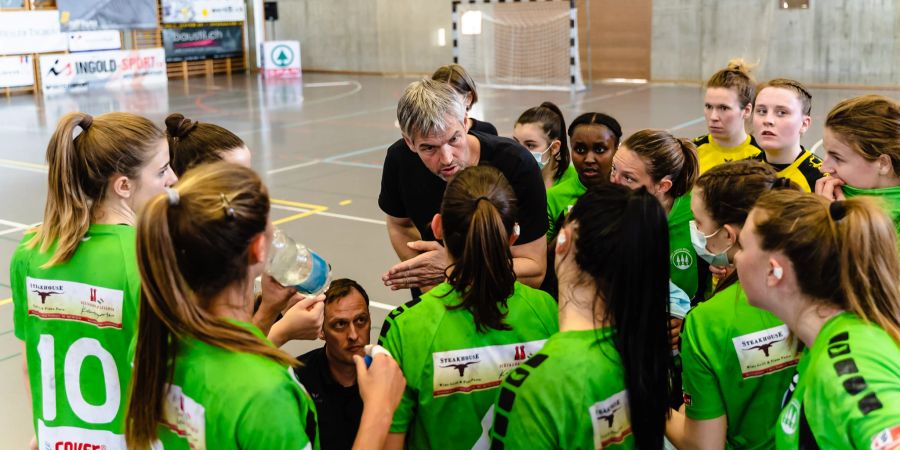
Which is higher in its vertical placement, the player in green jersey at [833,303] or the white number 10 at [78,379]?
the player in green jersey at [833,303]

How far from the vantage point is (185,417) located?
2.18 m

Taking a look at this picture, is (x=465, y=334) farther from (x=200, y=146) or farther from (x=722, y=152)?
(x=722, y=152)

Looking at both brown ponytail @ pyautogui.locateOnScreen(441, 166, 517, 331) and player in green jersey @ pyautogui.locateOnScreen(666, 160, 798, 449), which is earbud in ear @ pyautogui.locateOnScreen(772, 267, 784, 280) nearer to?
player in green jersey @ pyautogui.locateOnScreen(666, 160, 798, 449)


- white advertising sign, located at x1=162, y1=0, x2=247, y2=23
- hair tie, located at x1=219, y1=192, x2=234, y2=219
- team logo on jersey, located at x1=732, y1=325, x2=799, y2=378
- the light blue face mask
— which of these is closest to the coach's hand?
the light blue face mask

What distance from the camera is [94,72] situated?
75.8ft

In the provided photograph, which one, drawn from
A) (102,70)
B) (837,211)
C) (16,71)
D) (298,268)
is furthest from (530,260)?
(102,70)

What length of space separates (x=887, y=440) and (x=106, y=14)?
25.0 m

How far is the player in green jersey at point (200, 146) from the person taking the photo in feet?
12.1

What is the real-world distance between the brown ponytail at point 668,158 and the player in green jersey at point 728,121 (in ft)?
3.78

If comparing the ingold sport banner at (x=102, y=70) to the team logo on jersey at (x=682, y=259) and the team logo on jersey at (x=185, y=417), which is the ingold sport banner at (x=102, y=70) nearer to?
the team logo on jersey at (x=682, y=259)

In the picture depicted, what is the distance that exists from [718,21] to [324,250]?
1582 cm

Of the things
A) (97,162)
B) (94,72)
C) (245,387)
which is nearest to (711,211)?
(245,387)

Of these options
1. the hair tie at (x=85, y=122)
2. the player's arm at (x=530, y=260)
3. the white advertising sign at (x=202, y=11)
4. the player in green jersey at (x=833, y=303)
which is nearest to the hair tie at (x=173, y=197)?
the hair tie at (x=85, y=122)

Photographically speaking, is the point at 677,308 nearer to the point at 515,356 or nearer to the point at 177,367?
the point at 515,356
